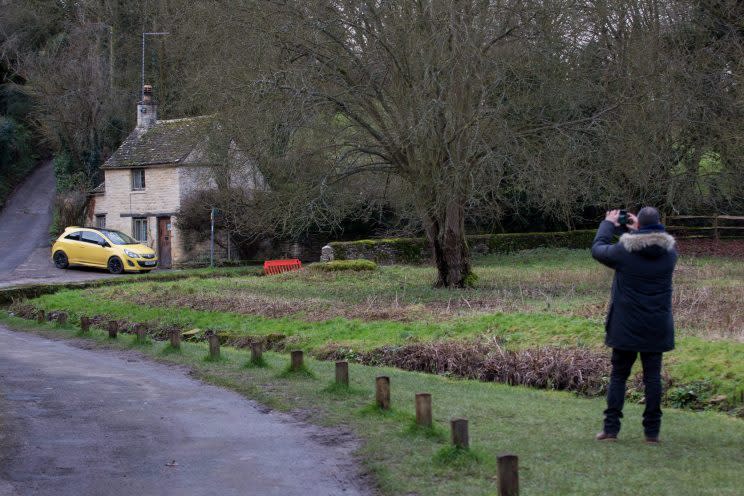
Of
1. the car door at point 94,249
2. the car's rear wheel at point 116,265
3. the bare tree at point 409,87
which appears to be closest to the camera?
the bare tree at point 409,87

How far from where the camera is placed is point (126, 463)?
8.70 meters

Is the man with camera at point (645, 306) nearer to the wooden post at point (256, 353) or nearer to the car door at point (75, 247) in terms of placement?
the wooden post at point (256, 353)

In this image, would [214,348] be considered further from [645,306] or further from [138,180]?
[138,180]

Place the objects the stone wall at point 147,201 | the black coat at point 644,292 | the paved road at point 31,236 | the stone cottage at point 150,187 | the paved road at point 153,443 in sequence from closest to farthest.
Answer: the paved road at point 153,443
the black coat at point 644,292
the paved road at point 31,236
the stone cottage at point 150,187
the stone wall at point 147,201

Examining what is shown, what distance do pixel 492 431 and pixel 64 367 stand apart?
9.08m

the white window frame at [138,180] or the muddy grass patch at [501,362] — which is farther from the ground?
the white window frame at [138,180]

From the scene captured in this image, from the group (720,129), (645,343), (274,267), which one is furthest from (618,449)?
(274,267)

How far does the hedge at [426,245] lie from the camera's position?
40781 millimetres

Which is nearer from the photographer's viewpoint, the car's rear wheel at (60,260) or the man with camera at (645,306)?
the man with camera at (645,306)

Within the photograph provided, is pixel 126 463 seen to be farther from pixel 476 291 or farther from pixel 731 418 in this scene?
pixel 476 291

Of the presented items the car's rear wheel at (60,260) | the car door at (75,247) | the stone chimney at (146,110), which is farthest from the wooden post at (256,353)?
the stone chimney at (146,110)

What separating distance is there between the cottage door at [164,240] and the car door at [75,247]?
6.04 metres

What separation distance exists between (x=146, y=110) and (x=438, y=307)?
32066 millimetres

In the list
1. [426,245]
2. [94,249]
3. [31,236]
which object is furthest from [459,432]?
[31,236]
